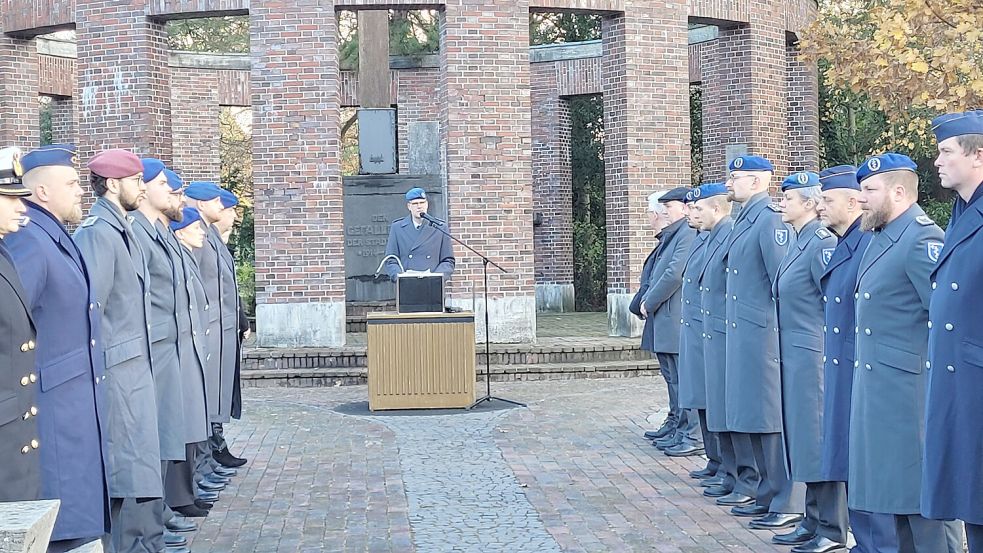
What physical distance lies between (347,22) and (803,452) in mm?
23339

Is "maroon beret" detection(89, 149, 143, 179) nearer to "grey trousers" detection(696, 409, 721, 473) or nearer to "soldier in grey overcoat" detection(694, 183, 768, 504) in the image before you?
"soldier in grey overcoat" detection(694, 183, 768, 504)

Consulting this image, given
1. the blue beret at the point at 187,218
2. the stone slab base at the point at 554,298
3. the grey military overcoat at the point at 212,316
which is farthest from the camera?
the stone slab base at the point at 554,298

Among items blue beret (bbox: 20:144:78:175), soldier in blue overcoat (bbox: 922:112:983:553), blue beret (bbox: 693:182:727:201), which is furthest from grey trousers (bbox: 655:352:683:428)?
blue beret (bbox: 20:144:78:175)

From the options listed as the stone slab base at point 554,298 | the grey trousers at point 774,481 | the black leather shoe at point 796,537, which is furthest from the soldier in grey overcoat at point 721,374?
the stone slab base at point 554,298

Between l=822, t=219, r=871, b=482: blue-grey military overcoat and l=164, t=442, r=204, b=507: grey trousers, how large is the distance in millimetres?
3500

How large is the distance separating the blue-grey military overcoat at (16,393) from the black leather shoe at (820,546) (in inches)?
138

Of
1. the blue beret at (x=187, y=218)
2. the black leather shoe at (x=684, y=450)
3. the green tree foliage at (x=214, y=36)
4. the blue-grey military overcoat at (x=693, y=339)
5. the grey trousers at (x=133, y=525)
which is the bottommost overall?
the black leather shoe at (x=684, y=450)

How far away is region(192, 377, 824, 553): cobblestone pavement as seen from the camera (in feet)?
20.5

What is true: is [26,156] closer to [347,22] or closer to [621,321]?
[621,321]

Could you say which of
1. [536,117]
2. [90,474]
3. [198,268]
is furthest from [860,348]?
[536,117]

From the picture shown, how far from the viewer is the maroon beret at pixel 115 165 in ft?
17.7

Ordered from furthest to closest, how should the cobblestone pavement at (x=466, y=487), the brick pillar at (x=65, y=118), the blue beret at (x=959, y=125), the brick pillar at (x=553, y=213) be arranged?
the brick pillar at (x=553, y=213)
the brick pillar at (x=65, y=118)
the cobblestone pavement at (x=466, y=487)
the blue beret at (x=959, y=125)

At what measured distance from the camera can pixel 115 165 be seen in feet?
17.8

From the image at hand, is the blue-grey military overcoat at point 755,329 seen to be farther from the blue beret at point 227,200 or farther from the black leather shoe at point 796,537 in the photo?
the blue beret at point 227,200
